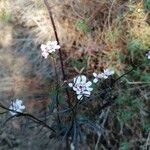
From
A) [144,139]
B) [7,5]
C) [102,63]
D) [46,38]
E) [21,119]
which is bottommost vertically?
[144,139]

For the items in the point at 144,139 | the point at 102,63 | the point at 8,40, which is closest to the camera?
the point at 144,139

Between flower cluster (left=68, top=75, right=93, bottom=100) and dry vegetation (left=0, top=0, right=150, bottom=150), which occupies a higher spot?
dry vegetation (left=0, top=0, right=150, bottom=150)

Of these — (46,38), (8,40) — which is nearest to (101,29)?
(46,38)

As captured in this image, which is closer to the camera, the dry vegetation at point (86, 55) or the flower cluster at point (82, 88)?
the flower cluster at point (82, 88)

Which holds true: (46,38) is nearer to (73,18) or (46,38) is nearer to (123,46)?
(73,18)

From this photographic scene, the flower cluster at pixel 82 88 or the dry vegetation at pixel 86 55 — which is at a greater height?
the dry vegetation at pixel 86 55

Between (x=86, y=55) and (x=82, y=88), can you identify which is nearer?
(x=82, y=88)

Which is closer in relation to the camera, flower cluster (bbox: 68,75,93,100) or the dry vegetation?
flower cluster (bbox: 68,75,93,100)

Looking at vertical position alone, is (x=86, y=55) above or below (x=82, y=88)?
above
